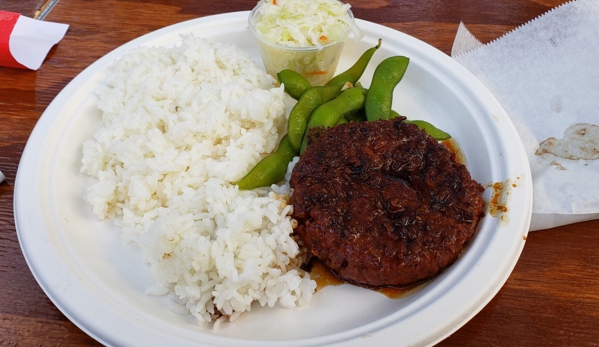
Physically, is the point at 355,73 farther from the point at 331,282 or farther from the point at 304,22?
the point at 331,282

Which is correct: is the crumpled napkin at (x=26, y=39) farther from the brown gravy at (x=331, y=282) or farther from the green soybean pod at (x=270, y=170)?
the brown gravy at (x=331, y=282)

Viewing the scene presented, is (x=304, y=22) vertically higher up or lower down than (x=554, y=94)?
higher up

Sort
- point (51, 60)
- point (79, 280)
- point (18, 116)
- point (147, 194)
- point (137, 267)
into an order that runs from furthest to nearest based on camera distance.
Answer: point (51, 60), point (18, 116), point (147, 194), point (137, 267), point (79, 280)

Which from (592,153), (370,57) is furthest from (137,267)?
(592,153)

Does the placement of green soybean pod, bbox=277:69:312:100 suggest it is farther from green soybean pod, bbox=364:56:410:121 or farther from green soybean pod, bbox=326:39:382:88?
green soybean pod, bbox=364:56:410:121

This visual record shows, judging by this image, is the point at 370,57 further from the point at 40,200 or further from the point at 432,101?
the point at 40,200

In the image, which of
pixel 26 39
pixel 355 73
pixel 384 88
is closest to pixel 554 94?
pixel 384 88
